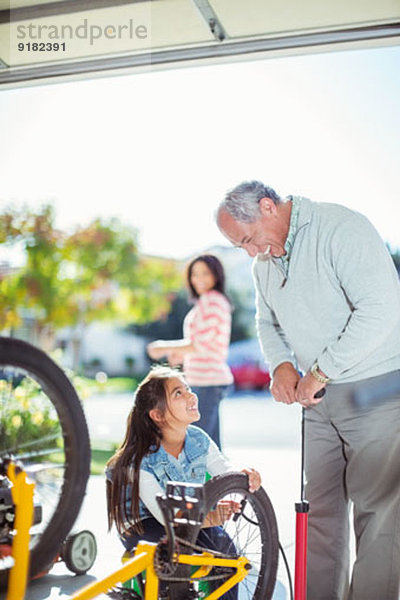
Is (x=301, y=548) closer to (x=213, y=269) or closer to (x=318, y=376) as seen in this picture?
(x=318, y=376)

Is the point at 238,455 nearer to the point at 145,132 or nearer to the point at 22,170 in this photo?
the point at 22,170

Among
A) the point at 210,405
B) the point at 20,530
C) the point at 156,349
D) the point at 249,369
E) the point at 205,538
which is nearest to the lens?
the point at 20,530

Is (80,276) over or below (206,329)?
over

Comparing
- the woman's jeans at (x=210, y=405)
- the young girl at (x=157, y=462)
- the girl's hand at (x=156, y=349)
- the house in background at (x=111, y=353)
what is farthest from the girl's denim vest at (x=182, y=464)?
the house in background at (x=111, y=353)

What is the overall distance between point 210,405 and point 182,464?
94 centimetres

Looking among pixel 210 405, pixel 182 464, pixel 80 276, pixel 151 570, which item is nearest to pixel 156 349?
pixel 210 405

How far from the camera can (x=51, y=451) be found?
184 centimetres

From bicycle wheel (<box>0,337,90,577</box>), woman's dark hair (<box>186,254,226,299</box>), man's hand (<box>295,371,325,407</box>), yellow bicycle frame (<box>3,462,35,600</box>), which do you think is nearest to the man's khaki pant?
man's hand (<box>295,371,325,407</box>)

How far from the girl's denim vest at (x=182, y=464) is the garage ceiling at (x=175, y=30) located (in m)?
1.16

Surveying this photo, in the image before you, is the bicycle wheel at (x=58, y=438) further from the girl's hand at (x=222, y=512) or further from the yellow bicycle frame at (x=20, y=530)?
the girl's hand at (x=222, y=512)

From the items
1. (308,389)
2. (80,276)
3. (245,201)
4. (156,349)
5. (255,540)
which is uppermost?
(80,276)

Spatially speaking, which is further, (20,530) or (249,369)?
(249,369)

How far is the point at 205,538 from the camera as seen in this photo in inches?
67.6

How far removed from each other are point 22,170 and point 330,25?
9.15 feet
